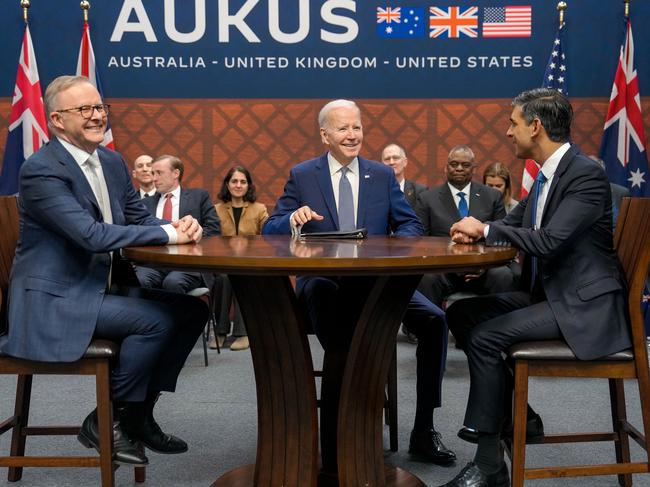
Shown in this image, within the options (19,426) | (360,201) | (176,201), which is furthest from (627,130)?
(19,426)

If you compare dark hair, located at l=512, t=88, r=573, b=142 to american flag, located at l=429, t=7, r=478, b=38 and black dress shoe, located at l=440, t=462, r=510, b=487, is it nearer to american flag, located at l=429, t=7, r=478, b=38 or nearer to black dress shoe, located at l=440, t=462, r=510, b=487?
black dress shoe, located at l=440, t=462, r=510, b=487

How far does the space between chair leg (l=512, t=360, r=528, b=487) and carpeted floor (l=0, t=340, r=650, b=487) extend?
1.49ft

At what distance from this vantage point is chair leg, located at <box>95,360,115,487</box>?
2475mm

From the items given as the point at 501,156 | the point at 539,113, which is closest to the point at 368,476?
the point at 539,113

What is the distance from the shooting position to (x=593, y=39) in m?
6.41

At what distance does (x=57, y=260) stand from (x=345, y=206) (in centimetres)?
128

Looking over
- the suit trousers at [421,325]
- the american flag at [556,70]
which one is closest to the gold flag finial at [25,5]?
the american flag at [556,70]

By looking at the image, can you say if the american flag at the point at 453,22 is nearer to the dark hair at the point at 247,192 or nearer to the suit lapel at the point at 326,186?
the dark hair at the point at 247,192

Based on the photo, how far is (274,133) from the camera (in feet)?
22.0

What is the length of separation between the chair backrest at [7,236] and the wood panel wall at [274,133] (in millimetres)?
4007

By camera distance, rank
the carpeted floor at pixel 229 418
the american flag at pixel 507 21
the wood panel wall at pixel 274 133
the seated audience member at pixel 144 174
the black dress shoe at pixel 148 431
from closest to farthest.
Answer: the black dress shoe at pixel 148 431, the carpeted floor at pixel 229 418, the seated audience member at pixel 144 174, the american flag at pixel 507 21, the wood panel wall at pixel 274 133

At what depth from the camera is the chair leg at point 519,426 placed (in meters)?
2.44

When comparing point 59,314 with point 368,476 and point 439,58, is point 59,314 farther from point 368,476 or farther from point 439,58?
point 439,58

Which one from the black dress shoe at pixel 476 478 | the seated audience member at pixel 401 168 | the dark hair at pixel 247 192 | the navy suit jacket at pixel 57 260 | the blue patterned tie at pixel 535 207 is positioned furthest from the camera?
the dark hair at pixel 247 192
